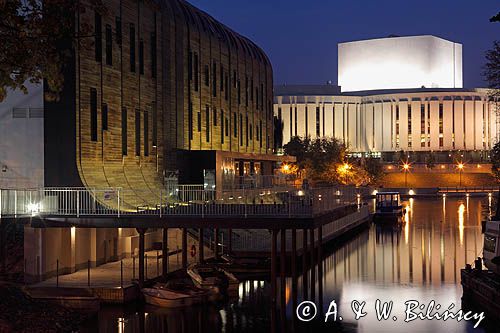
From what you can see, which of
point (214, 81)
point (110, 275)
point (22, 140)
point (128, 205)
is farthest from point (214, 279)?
point (214, 81)

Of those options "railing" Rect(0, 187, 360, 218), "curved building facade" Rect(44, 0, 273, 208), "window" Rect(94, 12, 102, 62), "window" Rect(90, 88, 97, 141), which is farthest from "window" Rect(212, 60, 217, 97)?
"railing" Rect(0, 187, 360, 218)

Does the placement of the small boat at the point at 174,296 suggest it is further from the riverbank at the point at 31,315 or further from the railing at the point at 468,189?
the railing at the point at 468,189

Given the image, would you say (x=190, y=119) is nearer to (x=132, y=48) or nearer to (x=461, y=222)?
(x=132, y=48)

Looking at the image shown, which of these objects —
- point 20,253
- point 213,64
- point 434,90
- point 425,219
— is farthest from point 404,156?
point 20,253

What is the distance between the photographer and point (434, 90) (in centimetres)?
19800

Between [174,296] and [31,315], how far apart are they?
6926 mm

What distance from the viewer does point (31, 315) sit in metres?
29.7

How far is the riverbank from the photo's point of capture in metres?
28.2

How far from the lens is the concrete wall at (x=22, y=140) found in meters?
41.3

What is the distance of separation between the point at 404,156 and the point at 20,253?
163907 millimetres

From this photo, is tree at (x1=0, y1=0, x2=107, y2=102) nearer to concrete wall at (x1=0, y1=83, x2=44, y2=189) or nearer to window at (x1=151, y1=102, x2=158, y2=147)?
concrete wall at (x1=0, y1=83, x2=44, y2=189)

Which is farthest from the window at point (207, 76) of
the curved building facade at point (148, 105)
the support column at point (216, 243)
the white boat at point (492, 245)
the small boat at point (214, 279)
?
the white boat at point (492, 245)

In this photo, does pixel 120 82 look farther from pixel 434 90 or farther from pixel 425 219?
pixel 434 90

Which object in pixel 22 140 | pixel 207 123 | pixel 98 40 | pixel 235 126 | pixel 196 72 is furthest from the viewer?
pixel 235 126
